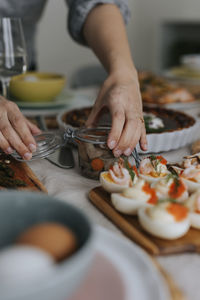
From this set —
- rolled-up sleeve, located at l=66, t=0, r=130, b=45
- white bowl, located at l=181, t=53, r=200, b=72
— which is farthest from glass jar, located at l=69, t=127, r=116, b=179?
white bowl, located at l=181, t=53, r=200, b=72

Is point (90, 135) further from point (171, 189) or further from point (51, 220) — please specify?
point (51, 220)

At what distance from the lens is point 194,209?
687 mm

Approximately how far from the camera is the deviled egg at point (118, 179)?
0.77m

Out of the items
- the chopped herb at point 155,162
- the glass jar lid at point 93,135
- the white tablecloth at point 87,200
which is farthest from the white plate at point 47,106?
the chopped herb at point 155,162

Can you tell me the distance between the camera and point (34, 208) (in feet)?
1.68

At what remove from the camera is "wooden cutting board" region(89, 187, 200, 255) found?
628 mm

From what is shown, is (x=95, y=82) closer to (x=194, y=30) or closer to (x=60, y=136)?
(x=60, y=136)

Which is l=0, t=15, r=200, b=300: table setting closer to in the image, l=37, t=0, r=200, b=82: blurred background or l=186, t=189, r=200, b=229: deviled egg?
l=186, t=189, r=200, b=229: deviled egg

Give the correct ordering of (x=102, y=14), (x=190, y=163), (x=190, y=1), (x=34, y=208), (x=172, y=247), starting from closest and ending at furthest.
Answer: (x=34, y=208) < (x=172, y=247) < (x=190, y=163) < (x=102, y=14) < (x=190, y=1)

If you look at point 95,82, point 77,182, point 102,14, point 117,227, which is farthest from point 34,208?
point 95,82

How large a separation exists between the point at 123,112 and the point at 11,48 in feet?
1.51

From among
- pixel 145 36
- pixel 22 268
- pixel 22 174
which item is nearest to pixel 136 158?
pixel 22 174

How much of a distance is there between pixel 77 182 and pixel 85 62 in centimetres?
402

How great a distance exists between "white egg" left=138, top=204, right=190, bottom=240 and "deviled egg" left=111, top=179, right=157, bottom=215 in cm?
5
